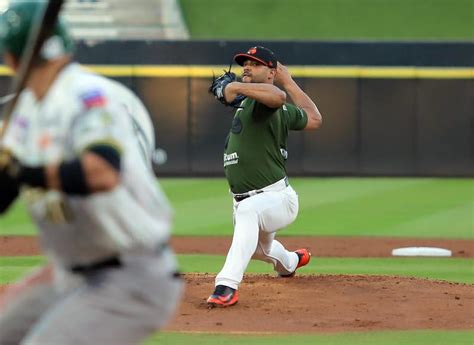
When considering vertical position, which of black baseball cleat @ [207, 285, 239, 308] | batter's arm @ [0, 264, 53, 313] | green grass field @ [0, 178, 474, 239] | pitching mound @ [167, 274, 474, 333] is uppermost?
batter's arm @ [0, 264, 53, 313]

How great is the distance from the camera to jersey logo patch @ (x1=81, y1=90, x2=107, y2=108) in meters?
3.97

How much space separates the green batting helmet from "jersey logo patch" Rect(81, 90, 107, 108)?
0.73 ft

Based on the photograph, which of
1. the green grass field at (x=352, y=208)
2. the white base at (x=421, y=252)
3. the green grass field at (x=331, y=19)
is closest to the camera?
the white base at (x=421, y=252)

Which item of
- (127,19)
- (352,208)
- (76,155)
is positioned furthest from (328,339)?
(127,19)

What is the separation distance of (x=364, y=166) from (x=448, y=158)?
153cm

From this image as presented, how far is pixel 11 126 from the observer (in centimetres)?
414

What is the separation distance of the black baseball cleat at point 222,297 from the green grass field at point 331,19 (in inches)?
771

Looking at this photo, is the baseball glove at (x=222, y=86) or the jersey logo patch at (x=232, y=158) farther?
the jersey logo patch at (x=232, y=158)

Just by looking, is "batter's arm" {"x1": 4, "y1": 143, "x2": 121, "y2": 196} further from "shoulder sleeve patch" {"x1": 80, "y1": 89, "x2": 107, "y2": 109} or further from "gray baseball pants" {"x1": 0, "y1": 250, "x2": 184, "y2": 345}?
"gray baseball pants" {"x1": 0, "y1": 250, "x2": 184, "y2": 345}

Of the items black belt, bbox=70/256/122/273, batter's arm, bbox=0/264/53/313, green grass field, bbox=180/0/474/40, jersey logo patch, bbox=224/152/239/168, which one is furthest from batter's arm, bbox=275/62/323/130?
green grass field, bbox=180/0/474/40

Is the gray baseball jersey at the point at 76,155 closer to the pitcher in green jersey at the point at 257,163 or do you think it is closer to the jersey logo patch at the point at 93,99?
the jersey logo patch at the point at 93,99

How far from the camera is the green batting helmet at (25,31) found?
411cm

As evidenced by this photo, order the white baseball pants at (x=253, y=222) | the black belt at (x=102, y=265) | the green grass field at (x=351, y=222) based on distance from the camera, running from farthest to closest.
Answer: the white baseball pants at (x=253, y=222) < the green grass field at (x=351, y=222) < the black belt at (x=102, y=265)

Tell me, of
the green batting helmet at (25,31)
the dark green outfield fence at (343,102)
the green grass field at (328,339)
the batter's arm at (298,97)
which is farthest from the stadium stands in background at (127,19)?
the green batting helmet at (25,31)
